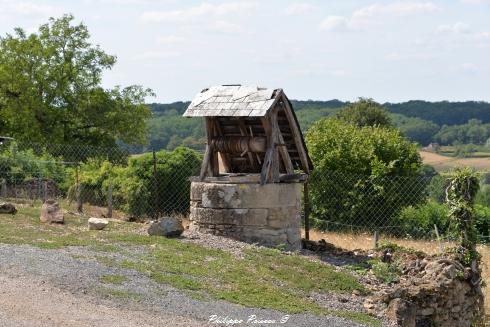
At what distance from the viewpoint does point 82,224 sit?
16500 mm

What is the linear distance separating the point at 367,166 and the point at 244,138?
1000cm

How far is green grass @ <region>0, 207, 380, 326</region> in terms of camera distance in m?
11.3

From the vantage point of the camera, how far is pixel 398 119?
9281 centimetres

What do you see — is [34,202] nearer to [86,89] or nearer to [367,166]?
[367,166]

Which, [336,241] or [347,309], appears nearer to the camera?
[347,309]

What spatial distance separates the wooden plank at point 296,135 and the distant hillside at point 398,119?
27.3 m

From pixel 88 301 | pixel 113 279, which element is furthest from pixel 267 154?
pixel 88 301

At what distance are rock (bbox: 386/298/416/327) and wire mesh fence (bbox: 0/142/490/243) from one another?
9771 mm

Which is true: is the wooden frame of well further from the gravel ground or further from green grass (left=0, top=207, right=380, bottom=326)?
the gravel ground

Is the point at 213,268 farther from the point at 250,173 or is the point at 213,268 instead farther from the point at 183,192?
the point at 183,192

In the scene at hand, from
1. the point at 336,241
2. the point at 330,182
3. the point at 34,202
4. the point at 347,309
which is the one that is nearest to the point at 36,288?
the point at 347,309

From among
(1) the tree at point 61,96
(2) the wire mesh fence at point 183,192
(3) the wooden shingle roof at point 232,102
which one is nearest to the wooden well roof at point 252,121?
(3) the wooden shingle roof at point 232,102

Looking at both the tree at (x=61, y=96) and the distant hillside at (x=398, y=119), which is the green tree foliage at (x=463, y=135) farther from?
the tree at (x=61, y=96)

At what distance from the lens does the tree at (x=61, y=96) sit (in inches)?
1406
